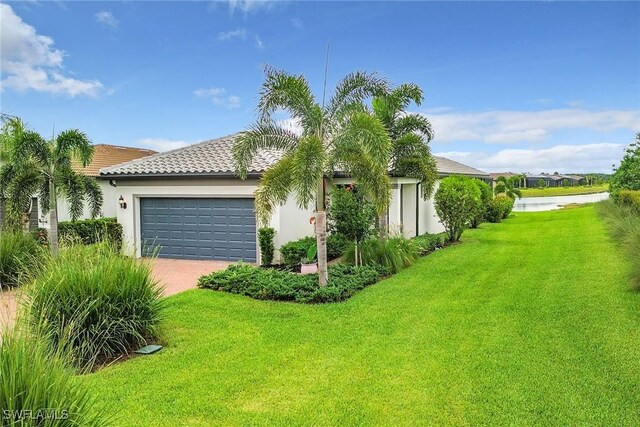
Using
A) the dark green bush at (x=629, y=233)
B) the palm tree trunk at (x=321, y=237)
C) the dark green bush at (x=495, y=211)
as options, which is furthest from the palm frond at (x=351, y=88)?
the dark green bush at (x=495, y=211)

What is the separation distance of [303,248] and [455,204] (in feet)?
25.0

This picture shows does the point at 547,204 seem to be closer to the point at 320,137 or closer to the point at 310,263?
the point at 310,263

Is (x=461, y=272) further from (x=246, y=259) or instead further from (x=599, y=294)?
(x=246, y=259)

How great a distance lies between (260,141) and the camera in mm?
10672

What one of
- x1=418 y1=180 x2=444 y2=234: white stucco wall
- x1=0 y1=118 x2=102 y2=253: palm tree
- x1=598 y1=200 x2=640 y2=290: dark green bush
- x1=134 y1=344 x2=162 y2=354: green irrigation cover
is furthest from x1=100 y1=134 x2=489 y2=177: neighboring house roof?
x1=598 y1=200 x2=640 y2=290: dark green bush

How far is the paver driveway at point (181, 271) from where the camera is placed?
11469mm

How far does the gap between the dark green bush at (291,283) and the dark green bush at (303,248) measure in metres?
1.74

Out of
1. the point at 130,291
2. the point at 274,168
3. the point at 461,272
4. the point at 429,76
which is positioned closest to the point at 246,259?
the point at 274,168

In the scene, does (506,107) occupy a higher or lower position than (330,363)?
higher

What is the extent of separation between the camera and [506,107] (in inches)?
970

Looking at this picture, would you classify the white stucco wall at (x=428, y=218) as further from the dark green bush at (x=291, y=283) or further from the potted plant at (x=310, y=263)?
the dark green bush at (x=291, y=283)

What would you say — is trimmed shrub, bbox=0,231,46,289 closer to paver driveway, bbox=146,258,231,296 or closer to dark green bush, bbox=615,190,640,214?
paver driveway, bbox=146,258,231,296

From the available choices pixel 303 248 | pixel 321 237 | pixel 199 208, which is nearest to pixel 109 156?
pixel 199 208

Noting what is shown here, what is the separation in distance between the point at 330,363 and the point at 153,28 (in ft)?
47.9
